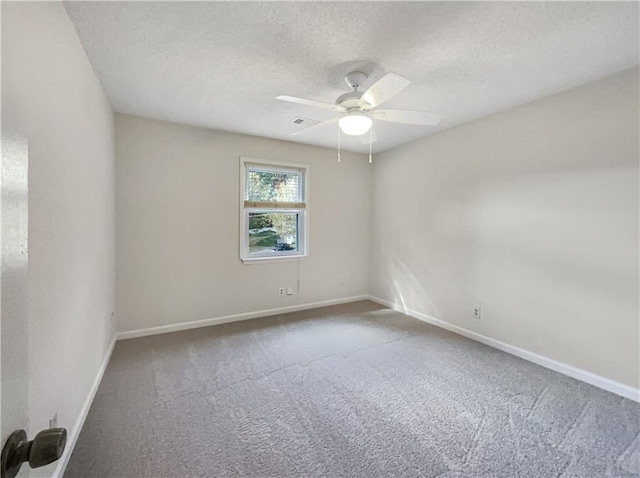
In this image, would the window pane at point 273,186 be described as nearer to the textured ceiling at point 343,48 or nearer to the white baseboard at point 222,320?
the textured ceiling at point 343,48

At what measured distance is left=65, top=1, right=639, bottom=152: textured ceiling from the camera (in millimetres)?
1614

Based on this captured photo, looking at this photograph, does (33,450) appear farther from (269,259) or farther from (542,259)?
(269,259)

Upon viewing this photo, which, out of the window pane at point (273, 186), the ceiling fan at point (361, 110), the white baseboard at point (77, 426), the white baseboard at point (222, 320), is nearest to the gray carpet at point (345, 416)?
the white baseboard at point (77, 426)

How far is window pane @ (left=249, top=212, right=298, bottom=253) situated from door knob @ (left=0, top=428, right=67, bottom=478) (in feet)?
11.6

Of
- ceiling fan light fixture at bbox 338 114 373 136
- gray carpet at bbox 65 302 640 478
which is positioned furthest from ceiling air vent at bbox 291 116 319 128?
gray carpet at bbox 65 302 640 478

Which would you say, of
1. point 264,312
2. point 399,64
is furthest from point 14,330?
point 264,312

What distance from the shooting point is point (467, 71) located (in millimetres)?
2219

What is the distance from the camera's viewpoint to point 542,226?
270cm

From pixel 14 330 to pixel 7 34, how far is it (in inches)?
42.9

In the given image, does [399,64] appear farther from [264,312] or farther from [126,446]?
[264,312]

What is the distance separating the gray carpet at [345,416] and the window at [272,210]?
1.41 meters

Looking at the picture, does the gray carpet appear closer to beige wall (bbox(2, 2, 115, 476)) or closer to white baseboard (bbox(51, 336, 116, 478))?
white baseboard (bbox(51, 336, 116, 478))

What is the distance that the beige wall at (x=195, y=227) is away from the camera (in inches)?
126

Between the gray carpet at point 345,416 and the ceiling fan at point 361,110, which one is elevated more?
the ceiling fan at point 361,110
